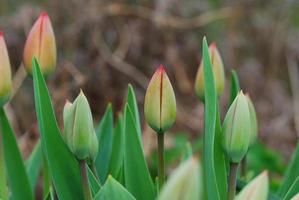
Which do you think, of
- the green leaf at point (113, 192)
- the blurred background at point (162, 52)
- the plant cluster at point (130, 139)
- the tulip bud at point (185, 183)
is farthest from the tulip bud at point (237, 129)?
the blurred background at point (162, 52)

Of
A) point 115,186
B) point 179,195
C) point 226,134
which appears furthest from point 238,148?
point 179,195

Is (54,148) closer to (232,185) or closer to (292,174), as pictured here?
(232,185)

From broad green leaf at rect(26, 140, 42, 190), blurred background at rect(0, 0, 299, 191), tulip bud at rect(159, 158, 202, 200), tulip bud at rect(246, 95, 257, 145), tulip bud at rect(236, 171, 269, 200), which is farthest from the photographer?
blurred background at rect(0, 0, 299, 191)

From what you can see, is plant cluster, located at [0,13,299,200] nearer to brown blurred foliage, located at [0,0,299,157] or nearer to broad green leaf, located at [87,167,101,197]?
broad green leaf, located at [87,167,101,197]

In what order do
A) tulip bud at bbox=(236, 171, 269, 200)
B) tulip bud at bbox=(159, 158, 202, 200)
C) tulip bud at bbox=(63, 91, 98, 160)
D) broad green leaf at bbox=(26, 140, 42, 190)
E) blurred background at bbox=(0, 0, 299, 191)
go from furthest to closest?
blurred background at bbox=(0, 0, 299, 191)
broad green leaf at bbox=(26, 140, 42, 190)
tulip bud at bbox=(63, 91, 98, 160)
tulip bud at bbox=(236, 171, 269, 200)
tulip bud at bbox=(159, 158, 202, 200)

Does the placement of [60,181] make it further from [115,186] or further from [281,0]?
[281,0]

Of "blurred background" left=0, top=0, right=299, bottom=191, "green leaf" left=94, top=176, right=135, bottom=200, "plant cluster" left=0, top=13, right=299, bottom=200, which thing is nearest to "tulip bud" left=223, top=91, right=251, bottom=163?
"plant cluster" left=0, top=13, right=299, bottom=200

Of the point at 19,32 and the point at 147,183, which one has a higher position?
the point at 19,32

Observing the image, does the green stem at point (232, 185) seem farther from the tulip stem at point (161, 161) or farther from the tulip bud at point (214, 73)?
the tulip bud at point (214, 73)
